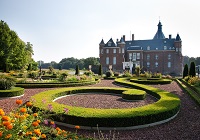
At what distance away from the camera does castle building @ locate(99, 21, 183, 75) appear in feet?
153

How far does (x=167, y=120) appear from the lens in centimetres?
670

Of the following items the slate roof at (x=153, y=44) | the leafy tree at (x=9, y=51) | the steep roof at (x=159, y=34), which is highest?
the steep roof at (x=159, y=34)

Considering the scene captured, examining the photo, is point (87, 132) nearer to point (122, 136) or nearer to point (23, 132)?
point (122, 136)

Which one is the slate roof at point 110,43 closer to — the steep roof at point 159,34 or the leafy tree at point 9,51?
the steep roof at point 159,34

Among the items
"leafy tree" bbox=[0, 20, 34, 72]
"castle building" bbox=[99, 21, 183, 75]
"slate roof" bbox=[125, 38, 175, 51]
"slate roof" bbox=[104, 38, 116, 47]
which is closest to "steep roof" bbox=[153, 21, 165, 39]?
"castle building" bbox=[99, 21, 183, 75]

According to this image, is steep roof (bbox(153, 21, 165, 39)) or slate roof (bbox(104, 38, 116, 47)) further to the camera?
steep roof (bbox(153, 21, 165, 39))

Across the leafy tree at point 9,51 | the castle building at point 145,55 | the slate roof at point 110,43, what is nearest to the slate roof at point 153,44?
the castle building at point 145,55

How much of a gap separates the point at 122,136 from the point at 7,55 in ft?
109

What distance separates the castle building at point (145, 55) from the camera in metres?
46.5

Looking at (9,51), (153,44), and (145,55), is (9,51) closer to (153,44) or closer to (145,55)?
(145,55)

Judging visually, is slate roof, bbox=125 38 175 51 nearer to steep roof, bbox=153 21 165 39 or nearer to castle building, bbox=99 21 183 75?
castle building, bbox=99 21 183 75

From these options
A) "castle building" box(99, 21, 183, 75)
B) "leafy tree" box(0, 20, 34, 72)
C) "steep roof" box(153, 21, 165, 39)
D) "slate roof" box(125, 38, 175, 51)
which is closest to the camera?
"leafy tree" box(0, 20, 34, 72)

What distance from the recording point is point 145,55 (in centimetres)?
4894

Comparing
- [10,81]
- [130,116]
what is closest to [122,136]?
[130,116]
